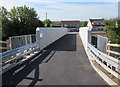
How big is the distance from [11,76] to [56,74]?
1805 millimetres

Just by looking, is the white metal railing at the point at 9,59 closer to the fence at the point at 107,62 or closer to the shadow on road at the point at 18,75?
→ the shadow on road at the point at 18,75

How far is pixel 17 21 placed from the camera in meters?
24.2

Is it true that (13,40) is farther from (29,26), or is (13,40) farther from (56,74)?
(29,26)

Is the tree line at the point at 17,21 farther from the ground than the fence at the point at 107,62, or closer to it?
farther from the ground

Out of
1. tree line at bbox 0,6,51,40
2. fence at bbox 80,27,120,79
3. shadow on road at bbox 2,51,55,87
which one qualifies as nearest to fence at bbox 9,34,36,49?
shadow on road at bbox 2,51,55,87

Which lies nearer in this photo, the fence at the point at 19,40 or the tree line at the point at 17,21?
the fence at the point at 19,40

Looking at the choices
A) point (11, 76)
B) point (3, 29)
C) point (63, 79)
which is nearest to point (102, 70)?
point (63, 79)

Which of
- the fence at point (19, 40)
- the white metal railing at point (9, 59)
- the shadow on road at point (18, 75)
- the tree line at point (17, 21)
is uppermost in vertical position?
the tree line at point (17, 21)

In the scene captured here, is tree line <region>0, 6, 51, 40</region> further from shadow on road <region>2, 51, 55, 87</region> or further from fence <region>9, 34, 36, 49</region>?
shadow on road <region>2, 51, 55, 87</region>

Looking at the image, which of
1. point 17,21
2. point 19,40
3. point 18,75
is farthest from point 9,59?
point 17,21

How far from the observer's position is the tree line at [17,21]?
21.8 metres

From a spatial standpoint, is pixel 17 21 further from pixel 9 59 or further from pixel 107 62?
pixel 107 62

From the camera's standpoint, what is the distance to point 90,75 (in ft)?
18.4

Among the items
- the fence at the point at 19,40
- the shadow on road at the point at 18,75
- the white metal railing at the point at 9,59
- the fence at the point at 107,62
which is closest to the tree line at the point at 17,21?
the fence at the point at 19,40
